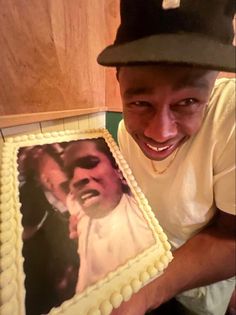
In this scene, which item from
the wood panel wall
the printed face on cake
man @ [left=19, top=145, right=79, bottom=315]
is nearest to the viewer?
man @ [left=19, top=145, right=79, bottom=315]

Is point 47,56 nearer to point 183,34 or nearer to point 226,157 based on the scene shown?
point 183,34

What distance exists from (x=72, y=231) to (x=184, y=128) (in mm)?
291

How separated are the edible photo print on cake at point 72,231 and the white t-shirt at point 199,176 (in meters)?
0.16

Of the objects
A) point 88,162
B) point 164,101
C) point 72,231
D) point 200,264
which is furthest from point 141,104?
point 200,264

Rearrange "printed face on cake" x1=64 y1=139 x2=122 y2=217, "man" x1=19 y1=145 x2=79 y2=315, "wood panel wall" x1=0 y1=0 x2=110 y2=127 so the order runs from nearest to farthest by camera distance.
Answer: "man" x1=19 y1=145 x2=79 y2=315 < "printed face on cake" x1=64 y1=139 x2=122 y2=217 < "wood panel wall" x1=0 y1=0 x2=110 y2=127

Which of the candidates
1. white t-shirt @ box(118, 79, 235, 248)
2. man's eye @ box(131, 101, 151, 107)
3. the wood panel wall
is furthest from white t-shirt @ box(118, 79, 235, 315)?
the wood panel wall

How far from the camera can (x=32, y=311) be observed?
27 centimetres

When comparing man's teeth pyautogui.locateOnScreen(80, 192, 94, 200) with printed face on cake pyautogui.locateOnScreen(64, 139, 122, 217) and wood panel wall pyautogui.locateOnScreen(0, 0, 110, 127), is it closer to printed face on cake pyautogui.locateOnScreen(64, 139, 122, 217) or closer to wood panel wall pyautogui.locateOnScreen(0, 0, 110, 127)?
printed face on cake pyautogui.locateOnScreen(64, 139, 122, 217)

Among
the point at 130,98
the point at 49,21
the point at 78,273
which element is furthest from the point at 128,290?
the point at 49,21

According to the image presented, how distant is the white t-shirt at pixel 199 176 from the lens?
467 millimetres

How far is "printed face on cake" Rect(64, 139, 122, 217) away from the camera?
1.27 feet

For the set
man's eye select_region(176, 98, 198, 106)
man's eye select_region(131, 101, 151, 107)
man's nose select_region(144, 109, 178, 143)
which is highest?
man's eye select_region(176, 98, 198, 106)

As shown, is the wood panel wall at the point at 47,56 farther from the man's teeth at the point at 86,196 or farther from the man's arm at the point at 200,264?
the man's arm at the point at 200,264

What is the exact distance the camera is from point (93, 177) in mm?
425
